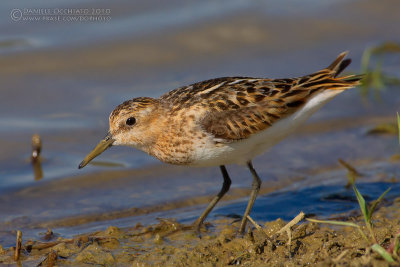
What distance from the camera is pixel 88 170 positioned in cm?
999

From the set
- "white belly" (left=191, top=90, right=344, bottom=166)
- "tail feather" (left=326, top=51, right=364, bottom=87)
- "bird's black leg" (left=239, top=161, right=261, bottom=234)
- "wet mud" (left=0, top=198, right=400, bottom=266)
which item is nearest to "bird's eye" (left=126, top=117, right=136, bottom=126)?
"white belly" (left=191, top=90, right=344, bottom=166)

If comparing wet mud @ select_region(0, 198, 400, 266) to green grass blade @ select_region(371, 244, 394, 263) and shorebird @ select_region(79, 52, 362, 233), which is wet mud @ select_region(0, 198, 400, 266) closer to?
shorebird @ select_region(79, 52, 362, 233)

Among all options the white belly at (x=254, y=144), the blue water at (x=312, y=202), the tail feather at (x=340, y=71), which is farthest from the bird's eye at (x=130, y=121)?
the tail feather at (x=340, y=71)

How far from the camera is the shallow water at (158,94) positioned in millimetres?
8938

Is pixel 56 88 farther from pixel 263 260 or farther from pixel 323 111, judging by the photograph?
pixel 263 260

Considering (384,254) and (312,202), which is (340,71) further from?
(384,254)

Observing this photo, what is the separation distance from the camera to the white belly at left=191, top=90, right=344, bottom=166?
721 cm

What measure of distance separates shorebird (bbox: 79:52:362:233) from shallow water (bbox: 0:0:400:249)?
131cm

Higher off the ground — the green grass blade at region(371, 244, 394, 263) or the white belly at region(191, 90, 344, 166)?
the white belly at region(191, 90, 344, 166)

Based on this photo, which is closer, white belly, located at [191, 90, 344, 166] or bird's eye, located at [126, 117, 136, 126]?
white belly, located at [191, 90, 344, 166]

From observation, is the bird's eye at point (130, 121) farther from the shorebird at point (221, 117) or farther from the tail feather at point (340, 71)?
the tail feather at point (340, 71)

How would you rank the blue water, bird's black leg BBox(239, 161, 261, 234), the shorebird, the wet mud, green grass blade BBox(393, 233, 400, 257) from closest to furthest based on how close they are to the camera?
green grass blade BBox(393, 233, 400, 257) < the wet mud < the shorebird < bird's black leg BBox(239, 161, 261, 234) < the blue water

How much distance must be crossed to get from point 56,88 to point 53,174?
2.61 m

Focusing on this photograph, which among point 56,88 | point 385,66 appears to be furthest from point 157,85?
point 385,66
